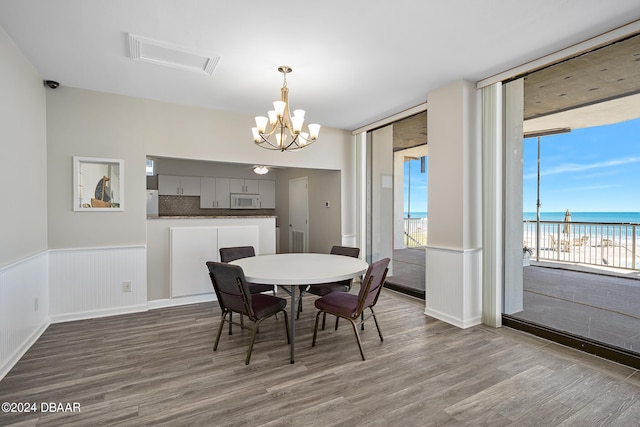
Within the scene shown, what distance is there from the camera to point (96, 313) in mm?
3611

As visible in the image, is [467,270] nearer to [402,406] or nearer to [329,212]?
[402,406]

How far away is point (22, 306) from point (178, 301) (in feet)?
5.34

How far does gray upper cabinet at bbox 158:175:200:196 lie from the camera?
6.48 meters

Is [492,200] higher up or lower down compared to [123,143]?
lower down

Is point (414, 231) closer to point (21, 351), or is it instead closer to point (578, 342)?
point (578, 342)

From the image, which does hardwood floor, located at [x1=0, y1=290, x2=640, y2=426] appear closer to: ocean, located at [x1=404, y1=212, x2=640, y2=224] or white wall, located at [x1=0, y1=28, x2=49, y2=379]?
white wall, located at [x1=0, y1=28, x2=49, y2=379]

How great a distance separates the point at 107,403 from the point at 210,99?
130 inches

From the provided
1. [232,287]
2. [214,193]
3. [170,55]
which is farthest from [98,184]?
[214,193]

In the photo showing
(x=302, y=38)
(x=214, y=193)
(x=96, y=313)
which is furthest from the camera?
(x=214, y=193)

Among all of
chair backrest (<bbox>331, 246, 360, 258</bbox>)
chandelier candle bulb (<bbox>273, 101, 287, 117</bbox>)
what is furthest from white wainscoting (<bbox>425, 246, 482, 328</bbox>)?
chandelier candle bulb (<bbox>273, 101, 287, 117</bbox>)

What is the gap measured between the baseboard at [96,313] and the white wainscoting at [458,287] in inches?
144

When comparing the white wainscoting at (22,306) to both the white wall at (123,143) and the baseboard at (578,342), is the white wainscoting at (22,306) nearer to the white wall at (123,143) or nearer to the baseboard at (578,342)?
the white wall at (123,143)

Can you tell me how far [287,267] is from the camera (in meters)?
2.94

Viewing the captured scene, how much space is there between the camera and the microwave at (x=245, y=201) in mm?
7229
